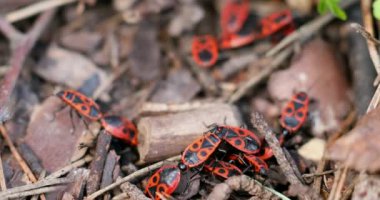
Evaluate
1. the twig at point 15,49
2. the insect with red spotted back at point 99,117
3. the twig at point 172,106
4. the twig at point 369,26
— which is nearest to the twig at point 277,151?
the twig at point 172,106

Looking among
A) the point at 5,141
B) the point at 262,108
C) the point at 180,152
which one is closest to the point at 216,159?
the point at 180,152

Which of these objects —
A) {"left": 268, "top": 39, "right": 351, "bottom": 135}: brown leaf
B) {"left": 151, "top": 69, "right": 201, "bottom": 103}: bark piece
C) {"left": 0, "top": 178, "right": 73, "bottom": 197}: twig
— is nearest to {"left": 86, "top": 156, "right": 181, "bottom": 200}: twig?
{"left": 0, "top": 178, "right": 73, "bottom": 197}: twig

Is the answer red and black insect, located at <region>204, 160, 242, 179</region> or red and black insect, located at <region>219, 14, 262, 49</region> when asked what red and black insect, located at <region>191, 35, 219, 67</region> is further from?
red and black insect, located at <region>204, 160, 242, 179</region>

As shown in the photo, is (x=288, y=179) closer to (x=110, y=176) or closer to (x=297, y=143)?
(x=297, y=143)

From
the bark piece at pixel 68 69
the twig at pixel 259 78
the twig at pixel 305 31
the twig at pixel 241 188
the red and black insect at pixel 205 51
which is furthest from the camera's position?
the red and black insect at pixel 205 51

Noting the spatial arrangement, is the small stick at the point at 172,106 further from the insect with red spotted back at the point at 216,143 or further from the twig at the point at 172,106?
the insect with red spotted back at the point at 216,143

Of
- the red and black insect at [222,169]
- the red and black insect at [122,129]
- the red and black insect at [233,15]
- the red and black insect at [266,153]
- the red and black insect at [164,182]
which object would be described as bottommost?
the red and black insect at [266,153]

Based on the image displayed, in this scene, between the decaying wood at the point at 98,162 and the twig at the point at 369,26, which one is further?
the twig at the point at 369,26
